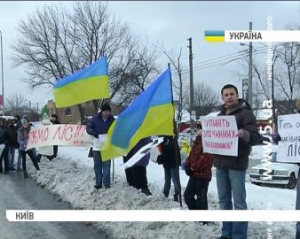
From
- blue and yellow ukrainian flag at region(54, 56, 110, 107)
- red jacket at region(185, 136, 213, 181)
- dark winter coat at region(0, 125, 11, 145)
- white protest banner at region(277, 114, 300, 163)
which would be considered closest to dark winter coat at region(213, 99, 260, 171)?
white protest banner at region(277, 114, 300, 163)

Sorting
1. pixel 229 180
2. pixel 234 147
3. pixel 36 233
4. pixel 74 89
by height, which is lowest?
pixel 36 233

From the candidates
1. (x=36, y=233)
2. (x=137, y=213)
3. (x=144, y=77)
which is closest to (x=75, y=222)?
(x=36, y=233)

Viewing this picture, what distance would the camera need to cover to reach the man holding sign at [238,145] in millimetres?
4637

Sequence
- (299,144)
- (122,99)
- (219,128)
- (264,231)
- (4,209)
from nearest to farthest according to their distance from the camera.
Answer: (299,144)
(219,128)
(264,231)
(4,209)
(122,99)

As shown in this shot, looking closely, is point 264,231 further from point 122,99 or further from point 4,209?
point 122,99

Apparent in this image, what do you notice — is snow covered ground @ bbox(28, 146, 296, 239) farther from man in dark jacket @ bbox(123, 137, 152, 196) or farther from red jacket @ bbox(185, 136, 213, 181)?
red jacket @ bbox(185, 136, 213, 181)

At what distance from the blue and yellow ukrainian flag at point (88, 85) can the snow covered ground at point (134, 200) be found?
65.5 inches

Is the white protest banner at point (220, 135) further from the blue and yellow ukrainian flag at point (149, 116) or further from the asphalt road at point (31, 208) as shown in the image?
the asphalt road at point (31, 208)

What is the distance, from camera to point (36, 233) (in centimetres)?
593

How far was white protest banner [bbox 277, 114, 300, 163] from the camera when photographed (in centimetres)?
454

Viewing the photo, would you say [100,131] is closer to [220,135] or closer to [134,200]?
[134,200]

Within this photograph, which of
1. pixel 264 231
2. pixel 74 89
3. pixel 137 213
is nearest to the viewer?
Result: pixel 264 231

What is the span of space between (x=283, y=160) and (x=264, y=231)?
1150 mm

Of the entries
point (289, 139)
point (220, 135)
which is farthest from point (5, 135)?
point (289, 139)
